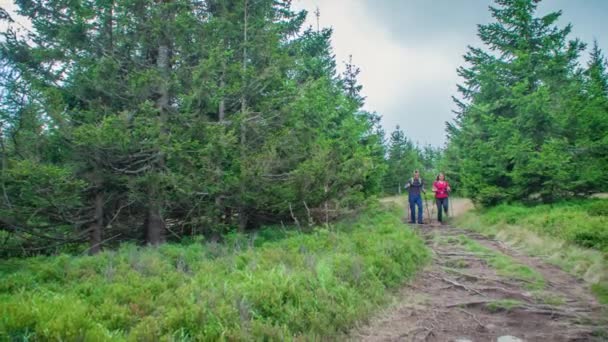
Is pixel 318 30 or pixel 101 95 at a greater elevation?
pixel 318 30

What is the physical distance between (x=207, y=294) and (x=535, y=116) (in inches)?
555

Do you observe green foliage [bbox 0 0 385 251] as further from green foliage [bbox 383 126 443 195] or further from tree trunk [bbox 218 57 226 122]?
green foliage [bbox 383 126 443 195]

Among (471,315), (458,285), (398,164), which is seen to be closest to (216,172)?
(458,285)

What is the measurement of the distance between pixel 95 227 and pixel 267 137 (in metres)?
6.35

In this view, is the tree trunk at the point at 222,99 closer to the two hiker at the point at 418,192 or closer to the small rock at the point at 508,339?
the two hiker at the point at 418,192

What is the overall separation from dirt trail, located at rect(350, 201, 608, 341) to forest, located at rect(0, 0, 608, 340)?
18.4 inches

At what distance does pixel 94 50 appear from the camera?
440 inches

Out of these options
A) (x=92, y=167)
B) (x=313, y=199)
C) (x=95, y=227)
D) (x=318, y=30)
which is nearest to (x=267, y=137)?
(x=313, y=199)

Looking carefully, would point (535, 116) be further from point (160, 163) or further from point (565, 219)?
point (160, 163)

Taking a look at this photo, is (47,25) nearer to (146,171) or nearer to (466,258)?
(146,171)

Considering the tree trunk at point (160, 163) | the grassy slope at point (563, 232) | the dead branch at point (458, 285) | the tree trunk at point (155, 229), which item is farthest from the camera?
the tree trunk at point (155, 229)

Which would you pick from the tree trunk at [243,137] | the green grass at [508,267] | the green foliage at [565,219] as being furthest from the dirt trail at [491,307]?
the tree trunk at [243,137]

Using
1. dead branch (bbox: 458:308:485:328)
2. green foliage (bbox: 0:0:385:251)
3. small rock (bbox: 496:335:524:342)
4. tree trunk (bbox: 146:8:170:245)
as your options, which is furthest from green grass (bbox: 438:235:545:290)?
tree trunk (bbox: 146:8:170:245)

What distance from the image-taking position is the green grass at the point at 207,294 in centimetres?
388
